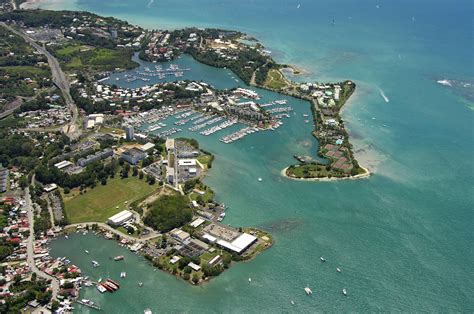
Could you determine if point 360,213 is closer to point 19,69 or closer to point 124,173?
point 124,173

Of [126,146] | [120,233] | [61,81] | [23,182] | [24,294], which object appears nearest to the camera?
[24,294]

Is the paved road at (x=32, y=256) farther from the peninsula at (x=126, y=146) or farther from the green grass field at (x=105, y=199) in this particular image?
the green grass field at (x=105, y=199)

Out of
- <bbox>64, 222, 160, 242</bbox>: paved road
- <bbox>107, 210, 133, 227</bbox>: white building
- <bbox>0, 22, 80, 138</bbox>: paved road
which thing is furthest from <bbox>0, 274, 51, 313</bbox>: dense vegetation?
<bbox>0, 22, 80, 138</bbox>: paved road

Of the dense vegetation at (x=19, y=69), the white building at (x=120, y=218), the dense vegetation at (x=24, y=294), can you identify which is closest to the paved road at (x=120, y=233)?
the white building at (x=120, y=218)

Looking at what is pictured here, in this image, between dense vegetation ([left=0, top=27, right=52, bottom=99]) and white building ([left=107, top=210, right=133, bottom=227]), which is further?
dense vegetation ([left=0, top=27, right=52, bottom=99])

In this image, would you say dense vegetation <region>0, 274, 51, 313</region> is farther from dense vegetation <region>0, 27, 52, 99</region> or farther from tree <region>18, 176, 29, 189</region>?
dense vegetation <region>0, 27, 52, 99</region>

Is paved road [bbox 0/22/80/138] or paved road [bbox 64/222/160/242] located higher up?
paved road [bbox 0/22/80/138]

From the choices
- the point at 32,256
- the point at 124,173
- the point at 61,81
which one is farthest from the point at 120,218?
the point at 61,81
